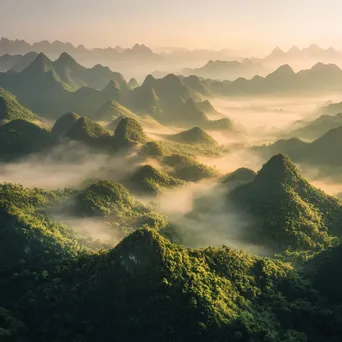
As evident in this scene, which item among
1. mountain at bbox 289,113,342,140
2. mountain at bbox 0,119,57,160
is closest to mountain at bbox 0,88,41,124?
mountain at bbox 0,119,57,160

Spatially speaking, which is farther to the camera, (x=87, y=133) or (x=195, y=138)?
(x=195, y=138)

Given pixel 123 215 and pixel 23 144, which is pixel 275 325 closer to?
pixel 123 215

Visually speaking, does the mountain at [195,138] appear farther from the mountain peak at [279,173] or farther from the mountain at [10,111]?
the mountain at [10,111]

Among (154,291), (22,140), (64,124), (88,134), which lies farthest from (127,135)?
(154,291)

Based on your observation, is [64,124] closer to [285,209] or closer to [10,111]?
[10,111]

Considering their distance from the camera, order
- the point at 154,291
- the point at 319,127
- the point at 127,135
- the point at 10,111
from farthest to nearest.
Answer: the point at 319,127 < the point at 10,111 < the point at 127,135 < the point at 154,291
